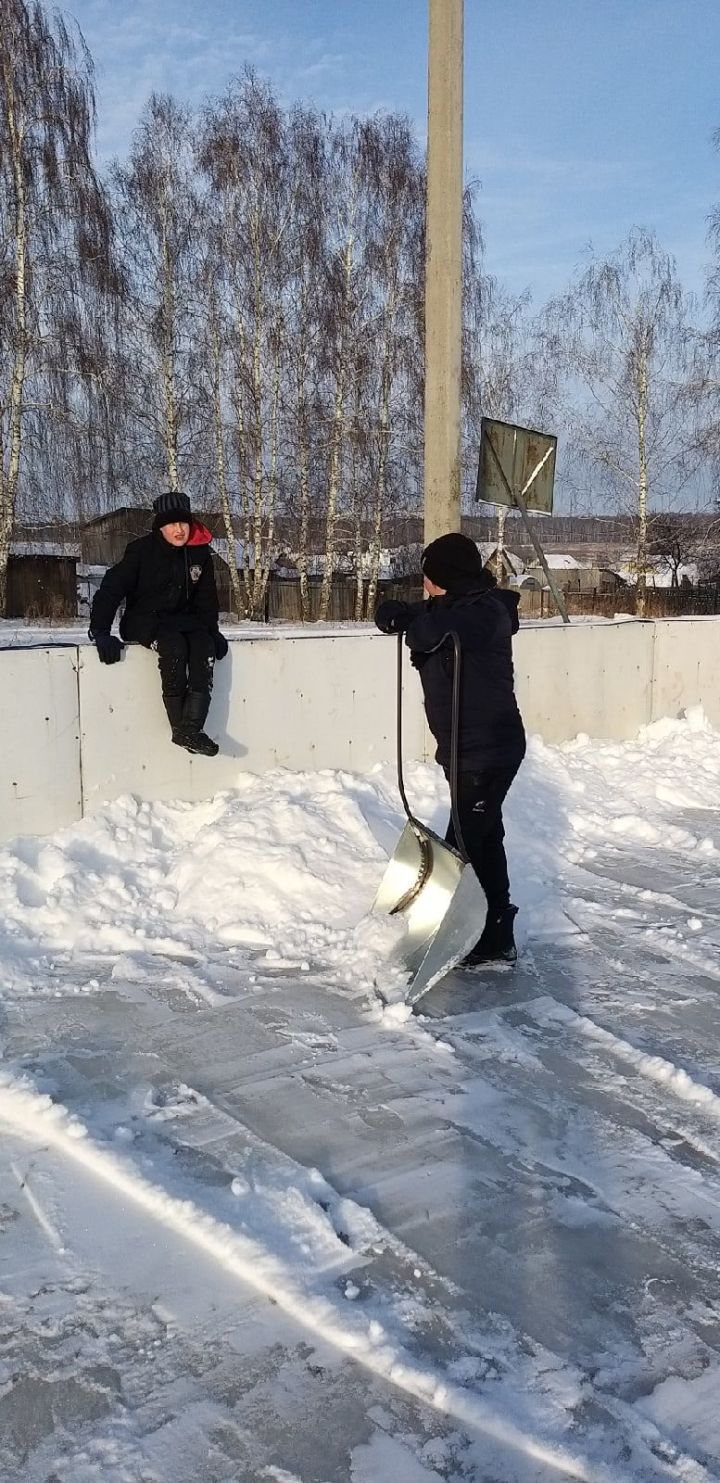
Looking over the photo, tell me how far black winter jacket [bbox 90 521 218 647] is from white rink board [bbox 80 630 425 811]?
0.15 m

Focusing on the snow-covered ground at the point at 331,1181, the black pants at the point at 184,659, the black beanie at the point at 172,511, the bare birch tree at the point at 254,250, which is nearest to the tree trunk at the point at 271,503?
the bare birch tree at the point at 254,250

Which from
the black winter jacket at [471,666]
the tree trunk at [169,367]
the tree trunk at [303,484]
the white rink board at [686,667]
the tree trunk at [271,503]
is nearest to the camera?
the black winter jacket at [471,666]

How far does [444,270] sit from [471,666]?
3.08 metres

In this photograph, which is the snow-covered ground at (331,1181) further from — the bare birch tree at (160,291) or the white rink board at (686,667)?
the bare birch tree at (160,291)

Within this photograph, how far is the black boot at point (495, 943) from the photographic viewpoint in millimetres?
3922

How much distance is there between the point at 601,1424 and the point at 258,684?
415cm

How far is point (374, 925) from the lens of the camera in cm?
405

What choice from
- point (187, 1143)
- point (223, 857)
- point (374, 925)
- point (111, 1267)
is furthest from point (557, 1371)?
point (223, 857)

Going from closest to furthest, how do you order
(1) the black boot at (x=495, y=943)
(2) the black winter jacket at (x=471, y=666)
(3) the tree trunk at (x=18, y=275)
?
(2) the black winter jacket at (x=471, y=666), (1) the black boot at (x=495, y=943), (3) the tree trunk at (x=18, y=275)

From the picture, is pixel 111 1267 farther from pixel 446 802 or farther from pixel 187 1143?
pixel 446 802

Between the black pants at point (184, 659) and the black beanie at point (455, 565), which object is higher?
the black beanie at point (455, 565)

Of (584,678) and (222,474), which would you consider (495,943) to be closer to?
(584,678)

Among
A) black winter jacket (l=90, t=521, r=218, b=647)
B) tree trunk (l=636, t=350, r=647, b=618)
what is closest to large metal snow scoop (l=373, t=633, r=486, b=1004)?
black winter jacket (l=90, t=521, r=218, b=647)

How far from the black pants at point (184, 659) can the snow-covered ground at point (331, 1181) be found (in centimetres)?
72
